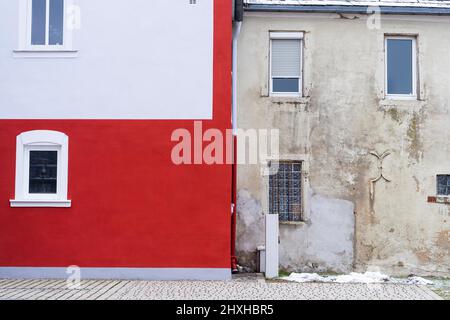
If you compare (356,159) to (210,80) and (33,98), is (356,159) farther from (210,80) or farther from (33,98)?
(33,98)

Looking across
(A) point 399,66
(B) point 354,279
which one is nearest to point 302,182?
(B) point 354,279

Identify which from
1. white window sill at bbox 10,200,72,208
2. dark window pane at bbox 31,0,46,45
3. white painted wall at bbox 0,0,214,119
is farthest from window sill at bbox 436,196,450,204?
dark window pane at bbox 31,0,46,45

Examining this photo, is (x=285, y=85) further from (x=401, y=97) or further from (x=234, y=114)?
(x=401, y=97)

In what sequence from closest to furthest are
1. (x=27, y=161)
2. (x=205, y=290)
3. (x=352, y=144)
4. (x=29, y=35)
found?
(x=205, y=290)
(x=27, y=161)
(x=29, y=35)
(x=352, y=144)

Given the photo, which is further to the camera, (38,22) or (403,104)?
(403,104)

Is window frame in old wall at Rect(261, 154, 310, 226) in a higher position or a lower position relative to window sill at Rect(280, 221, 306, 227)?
higher

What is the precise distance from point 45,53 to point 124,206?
10.9 feet

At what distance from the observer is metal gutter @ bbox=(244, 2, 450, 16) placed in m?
14.1

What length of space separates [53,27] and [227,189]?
467cm

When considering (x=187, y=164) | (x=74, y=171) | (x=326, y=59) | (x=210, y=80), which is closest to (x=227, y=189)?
(x=187, y=164)

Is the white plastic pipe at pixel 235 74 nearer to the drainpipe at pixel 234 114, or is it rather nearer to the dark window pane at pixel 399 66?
the drainpipe at pixel 234 114

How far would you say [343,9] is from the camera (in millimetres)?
14156

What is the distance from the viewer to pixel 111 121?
12.4 metres

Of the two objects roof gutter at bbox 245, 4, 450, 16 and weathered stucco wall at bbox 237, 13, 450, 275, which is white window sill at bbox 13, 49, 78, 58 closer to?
weathered stucco wall at bbox 237, 13, 450, 275
